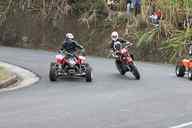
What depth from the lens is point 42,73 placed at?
22.4 metres

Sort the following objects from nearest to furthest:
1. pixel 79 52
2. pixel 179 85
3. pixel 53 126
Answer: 1. pixel 53 126
2. pixel 179 85
3. pixel 79 52

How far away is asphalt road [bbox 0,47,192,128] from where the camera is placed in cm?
1252

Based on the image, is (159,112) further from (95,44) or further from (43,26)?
(43,26)

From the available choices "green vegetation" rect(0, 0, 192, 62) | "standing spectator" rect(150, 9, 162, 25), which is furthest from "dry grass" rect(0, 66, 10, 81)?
"standing spectator" rect(150, 9, 162, 25)

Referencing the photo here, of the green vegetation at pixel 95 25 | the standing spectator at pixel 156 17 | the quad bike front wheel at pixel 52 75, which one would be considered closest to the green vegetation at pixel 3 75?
the quad bike front wheel at pixel 52 75

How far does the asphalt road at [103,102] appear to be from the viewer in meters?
12.5

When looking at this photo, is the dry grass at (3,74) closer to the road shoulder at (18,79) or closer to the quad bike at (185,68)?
the road shoulder at (18,79)

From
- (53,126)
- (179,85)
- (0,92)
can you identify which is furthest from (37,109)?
(179,85)

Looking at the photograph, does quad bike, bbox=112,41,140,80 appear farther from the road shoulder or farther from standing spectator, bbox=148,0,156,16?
standing spectator, bbox=148,0,156,16

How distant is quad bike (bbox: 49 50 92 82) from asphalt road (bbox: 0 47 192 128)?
292 millimetres

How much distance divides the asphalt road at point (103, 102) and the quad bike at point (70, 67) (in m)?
0.29

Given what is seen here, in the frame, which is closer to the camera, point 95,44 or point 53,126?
point 53,126

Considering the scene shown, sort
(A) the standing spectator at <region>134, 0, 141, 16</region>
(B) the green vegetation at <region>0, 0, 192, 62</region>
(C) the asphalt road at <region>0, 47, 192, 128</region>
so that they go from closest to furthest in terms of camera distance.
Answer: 1. (C) the asphalt road at <region>0, 47, 192, 128</region>
2. (B) the green vegetation at <region>0, 0, 192, 62</region>
3. (A) the standing spectator at <region>134, 0, 141, 16</region>

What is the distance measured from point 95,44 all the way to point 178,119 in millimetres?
19580
